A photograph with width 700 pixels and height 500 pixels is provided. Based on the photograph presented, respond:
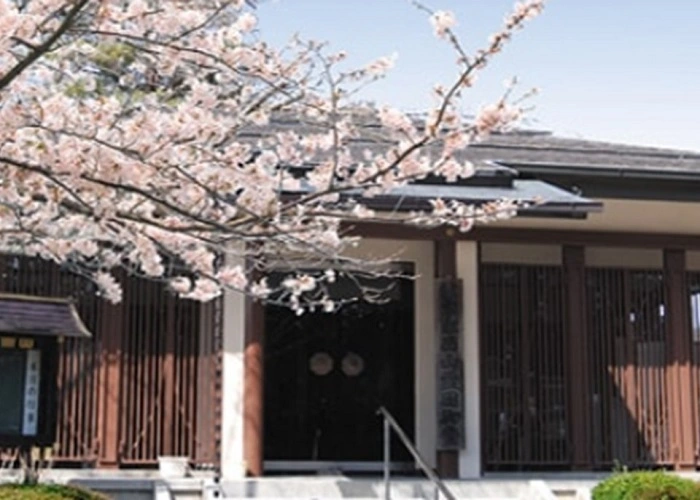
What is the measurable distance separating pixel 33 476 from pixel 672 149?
8534 millimetres

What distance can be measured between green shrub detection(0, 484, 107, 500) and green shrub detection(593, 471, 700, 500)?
381cm

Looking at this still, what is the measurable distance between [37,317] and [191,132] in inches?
167

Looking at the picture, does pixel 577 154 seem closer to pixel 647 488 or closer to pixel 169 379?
pixel 647 488

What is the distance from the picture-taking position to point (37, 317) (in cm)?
860

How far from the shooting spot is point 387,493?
907 centimetres

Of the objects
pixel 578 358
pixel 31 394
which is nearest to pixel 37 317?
pixel 31 394

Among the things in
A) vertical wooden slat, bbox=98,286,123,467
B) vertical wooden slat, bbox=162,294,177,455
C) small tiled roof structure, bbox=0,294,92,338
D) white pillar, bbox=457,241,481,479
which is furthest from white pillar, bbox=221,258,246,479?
white pillar, bbox=457,241,481,479

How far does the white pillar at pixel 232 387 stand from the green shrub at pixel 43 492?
2.20 m

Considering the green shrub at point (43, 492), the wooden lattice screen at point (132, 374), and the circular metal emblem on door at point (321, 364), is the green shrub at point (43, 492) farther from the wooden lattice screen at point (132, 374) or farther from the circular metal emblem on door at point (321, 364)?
the circular metal emblem on door at point (321, 364)

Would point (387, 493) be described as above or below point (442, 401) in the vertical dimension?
below

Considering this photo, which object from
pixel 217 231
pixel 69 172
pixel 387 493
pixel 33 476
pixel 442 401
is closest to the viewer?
pixel 69 172

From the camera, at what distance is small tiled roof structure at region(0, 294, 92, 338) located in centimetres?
838

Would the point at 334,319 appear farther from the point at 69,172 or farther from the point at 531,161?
the point at 69,172

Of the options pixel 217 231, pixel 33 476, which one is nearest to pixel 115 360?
pixel 33 476
